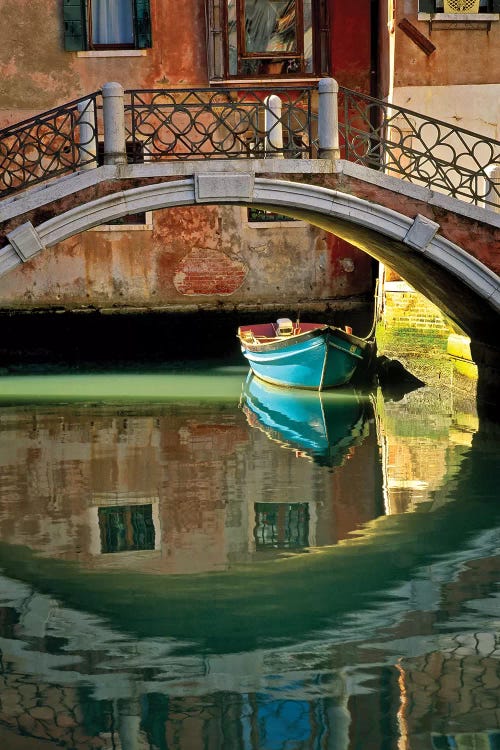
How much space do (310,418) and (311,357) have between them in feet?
4.69

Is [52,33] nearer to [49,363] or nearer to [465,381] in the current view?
[49,363]

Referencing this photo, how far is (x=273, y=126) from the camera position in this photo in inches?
380

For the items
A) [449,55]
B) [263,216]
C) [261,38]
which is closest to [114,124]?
[449,55]

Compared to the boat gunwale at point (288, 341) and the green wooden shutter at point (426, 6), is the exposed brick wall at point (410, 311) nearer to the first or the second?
the boat gunwale at point (288, 341)

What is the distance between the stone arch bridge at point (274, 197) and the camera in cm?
938

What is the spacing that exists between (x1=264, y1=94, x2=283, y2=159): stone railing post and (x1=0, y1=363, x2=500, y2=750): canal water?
7.01 ft

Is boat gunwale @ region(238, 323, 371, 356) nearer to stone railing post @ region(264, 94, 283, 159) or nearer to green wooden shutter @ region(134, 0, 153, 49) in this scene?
stone railing post @ region(264, 94, 283, 159)

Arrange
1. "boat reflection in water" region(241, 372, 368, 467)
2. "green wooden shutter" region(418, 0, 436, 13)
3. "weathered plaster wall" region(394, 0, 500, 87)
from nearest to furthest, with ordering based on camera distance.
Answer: "boat reflection in water" region(241, 372, 368, 467), "green wooden shutter" region(418, 0, 436, 13), "weathered plaster wall" region(394, 0, 500, 87)

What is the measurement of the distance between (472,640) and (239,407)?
6699 mm

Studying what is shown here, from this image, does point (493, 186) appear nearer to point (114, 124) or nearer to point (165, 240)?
point (114, 124)

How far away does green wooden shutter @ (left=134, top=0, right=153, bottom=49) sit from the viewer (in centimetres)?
1472

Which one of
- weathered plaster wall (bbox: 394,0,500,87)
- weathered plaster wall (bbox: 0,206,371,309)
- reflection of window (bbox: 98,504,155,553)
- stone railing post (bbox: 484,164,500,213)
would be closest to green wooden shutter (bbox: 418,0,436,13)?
weathered plaster wall (bbox: 394,0,500,87)

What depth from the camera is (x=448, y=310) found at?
458 inches

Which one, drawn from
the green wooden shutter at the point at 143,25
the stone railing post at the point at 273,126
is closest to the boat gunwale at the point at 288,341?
the stone railing post at the point at 273,126
